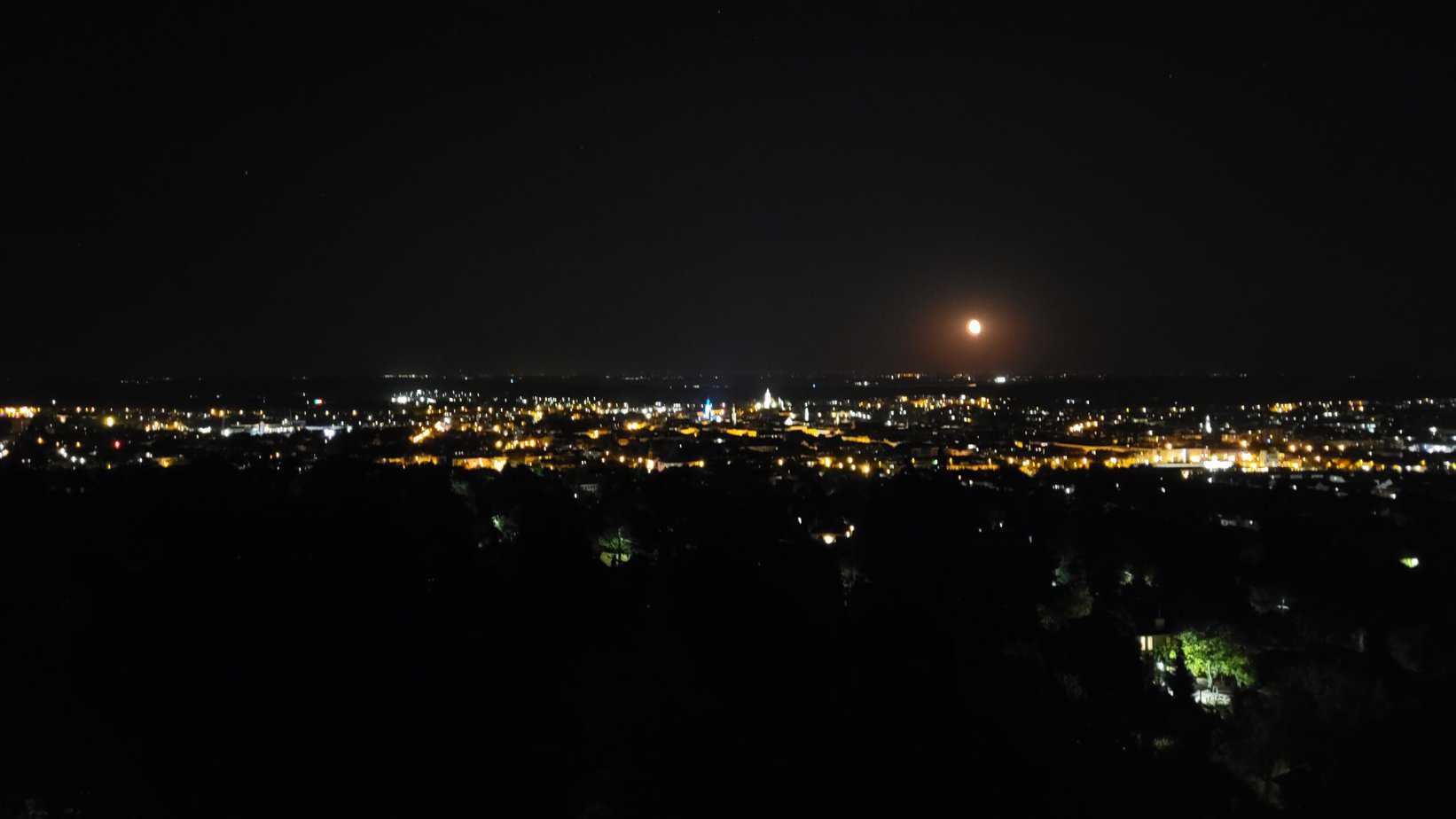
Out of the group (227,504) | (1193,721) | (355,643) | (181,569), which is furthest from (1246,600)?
(227,504)

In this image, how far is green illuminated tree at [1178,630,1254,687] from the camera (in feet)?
40.0

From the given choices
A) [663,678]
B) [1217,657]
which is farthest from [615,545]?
[663,678]

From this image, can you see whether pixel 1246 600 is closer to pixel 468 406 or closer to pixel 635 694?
pixel 635 694

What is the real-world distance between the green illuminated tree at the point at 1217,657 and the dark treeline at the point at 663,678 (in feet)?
0.46

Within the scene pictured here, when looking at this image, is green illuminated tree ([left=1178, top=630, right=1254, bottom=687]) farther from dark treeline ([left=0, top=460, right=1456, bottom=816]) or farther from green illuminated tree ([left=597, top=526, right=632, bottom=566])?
green illuminated tree ([left=597, top=526, right=632, bottom=566])

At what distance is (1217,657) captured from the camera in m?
12.4

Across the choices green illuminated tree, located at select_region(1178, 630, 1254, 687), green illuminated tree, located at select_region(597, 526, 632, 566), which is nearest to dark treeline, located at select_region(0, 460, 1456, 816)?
green illuminated tree, located at select_region(1178, 630, 1254, 687)

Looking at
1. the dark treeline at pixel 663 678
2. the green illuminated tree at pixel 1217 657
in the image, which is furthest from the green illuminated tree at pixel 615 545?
the green illuminated tree at pixel 1217 657

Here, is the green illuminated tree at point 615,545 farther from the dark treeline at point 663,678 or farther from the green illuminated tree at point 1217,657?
the green illuminated tree at point 1217,657

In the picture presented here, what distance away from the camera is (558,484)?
91.9ft

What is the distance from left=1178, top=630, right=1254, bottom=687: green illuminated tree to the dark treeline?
141 millimetres

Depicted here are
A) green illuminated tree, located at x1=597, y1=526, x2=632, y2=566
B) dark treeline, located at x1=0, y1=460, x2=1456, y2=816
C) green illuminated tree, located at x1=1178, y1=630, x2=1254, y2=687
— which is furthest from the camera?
green illuminated tree, located at x1=597, y1=526, x2=632, y2=566

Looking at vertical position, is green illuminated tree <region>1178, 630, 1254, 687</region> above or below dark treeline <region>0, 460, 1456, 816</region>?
below

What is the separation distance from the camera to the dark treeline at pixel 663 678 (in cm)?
712
